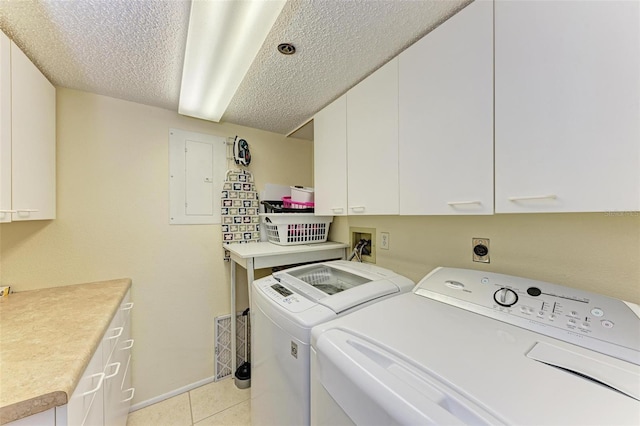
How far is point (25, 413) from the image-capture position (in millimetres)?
584

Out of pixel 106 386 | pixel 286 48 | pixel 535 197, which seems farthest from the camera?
pixel 286 48

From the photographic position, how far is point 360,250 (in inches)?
71.7

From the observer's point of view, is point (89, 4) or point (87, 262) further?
point (87, 262)

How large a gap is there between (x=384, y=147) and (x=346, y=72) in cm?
53

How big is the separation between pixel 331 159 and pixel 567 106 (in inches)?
45.8

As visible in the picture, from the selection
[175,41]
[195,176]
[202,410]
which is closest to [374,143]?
[175,41]

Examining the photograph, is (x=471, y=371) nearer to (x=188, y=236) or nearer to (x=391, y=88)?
(x=391, y=88)

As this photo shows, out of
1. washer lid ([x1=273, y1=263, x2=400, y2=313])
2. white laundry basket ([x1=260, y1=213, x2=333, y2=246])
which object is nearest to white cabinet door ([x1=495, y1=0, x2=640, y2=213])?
washer lid ([x1=273, y1=263, x2=400, y2=313])

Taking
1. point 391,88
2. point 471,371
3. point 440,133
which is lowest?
point 471,371

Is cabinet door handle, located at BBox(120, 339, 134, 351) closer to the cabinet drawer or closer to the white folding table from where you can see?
the cabinet drawer

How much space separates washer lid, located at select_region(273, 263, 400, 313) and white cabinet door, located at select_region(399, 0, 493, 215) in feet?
1.33

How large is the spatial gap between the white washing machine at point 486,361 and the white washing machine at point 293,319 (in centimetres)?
10

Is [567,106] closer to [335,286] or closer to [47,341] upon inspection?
[335,286]

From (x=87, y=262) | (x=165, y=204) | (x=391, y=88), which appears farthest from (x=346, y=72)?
(x=87, y=262)
